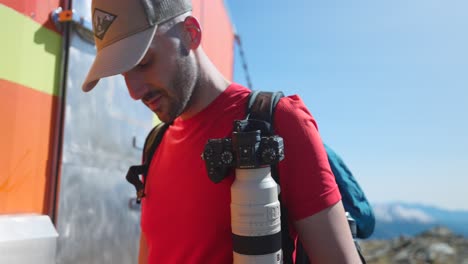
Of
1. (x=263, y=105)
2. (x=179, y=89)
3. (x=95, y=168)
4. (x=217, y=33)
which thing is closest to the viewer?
(x=263, y=105)

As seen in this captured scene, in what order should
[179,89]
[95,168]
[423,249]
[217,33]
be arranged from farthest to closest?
1. [423,249]
2. [217,33]
3. [95,168]
4. [179,89]

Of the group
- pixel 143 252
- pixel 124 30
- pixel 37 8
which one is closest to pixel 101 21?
pixel 124 30

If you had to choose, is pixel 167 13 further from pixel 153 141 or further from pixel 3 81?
pixel 3 81

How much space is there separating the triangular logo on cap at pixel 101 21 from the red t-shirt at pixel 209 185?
42cm

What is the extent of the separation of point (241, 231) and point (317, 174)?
0.27 metres

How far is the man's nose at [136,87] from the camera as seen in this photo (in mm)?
1253

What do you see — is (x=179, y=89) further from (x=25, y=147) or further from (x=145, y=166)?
(x=25, y=147)

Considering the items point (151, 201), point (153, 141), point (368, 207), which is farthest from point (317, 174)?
point (153, 141)

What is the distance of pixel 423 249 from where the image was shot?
6.67m

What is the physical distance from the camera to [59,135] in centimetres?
170

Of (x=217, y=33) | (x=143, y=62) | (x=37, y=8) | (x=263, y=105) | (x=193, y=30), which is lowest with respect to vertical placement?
(x=263, y=105)

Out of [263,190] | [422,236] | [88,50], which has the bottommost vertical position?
[422,236]

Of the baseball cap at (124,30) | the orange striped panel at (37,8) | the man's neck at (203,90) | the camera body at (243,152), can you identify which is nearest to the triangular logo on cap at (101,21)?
the baseball cap at (124,30)

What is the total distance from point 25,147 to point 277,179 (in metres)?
1.06
